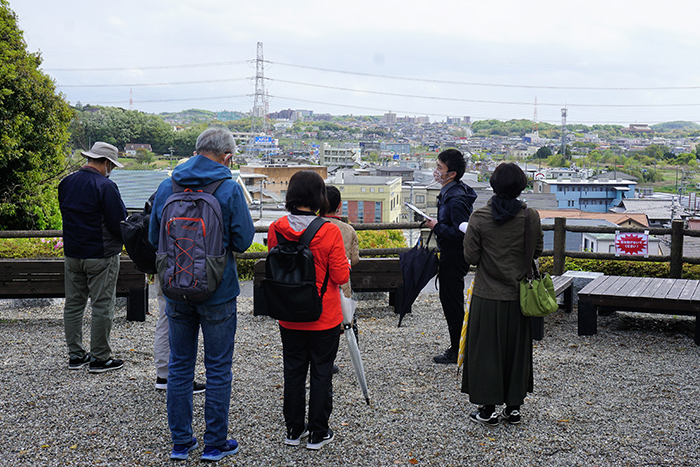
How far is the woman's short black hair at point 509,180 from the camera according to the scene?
3191 mm

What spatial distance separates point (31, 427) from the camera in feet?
10.9

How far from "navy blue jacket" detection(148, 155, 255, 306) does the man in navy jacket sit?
1.85 metres

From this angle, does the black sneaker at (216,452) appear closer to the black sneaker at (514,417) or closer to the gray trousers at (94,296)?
the black sneaker at (514,417)

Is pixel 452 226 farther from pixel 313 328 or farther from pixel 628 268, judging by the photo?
pixel 628 268

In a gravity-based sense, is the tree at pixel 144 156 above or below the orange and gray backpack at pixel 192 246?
above

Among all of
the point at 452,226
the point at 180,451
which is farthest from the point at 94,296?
the point at 452,226

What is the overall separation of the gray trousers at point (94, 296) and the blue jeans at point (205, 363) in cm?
163

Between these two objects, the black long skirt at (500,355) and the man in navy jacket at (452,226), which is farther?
the man in navy jacket at (452,226)

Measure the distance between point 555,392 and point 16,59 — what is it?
11.3 meters

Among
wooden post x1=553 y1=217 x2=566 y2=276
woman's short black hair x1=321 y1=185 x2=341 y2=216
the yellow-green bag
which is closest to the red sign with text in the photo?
wooden post x1=553 y1=217 x2=566 y2=276

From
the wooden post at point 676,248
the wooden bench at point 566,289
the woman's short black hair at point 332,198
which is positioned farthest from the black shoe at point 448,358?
the wooden post at point 676,248

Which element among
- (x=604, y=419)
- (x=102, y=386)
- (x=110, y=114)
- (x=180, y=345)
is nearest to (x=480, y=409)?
(x=604, y=419)

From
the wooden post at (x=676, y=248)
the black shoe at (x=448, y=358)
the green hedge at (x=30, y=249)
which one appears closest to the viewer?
the black shoe at (x=448, y=358)

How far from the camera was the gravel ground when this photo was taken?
9.84 ft
